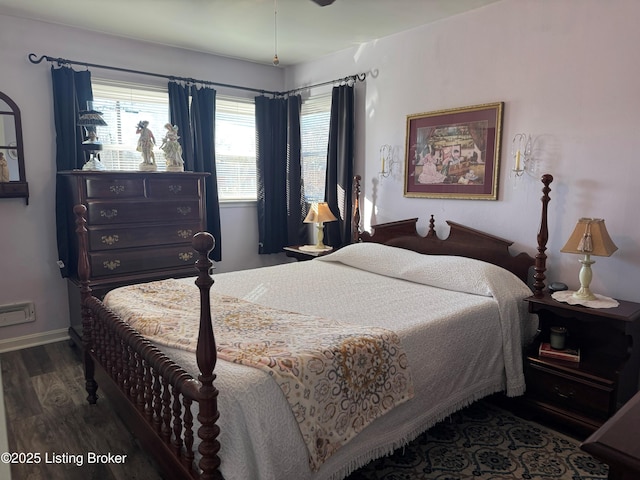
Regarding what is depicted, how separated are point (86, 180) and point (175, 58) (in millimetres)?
1542

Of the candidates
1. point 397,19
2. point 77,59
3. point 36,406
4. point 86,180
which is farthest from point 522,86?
point 36,406

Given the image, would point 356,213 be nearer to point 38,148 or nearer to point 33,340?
point 38,148

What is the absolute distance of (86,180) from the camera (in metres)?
3.12

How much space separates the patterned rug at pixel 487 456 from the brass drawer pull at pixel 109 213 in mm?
2443

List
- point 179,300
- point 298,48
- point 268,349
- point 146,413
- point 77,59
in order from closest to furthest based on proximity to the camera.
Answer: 1. point 268,349
2. point 146,413
3. point 179,300
4. point 77,59
5. point 298,48

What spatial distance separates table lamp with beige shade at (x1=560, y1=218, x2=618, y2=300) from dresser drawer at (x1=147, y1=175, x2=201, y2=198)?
2.74 meters

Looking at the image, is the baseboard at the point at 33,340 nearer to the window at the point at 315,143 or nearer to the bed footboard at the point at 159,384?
the bed footboard at the point at 159,384

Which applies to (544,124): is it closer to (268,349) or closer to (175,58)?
(268,349)

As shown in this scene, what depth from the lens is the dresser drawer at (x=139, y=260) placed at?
3.22m

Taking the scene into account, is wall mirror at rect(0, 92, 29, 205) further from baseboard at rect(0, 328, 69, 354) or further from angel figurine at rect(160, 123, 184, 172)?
baseboard at rect(0, 328, 69, 354)

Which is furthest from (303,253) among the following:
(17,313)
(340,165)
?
(17,313)

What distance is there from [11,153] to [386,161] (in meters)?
2.92

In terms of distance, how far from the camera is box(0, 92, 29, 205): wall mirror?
128 inches

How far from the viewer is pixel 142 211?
11.1ft
